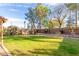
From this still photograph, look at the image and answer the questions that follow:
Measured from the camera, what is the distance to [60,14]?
1789 millimetres

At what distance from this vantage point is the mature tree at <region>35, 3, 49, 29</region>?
1769 millimetres

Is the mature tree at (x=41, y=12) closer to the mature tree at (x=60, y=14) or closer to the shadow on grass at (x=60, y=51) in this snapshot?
the mature tree at (x=60, y=14)

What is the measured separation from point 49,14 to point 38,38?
22cm

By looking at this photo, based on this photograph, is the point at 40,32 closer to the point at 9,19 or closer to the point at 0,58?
the point at 9,19

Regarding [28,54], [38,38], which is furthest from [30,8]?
[28,54]

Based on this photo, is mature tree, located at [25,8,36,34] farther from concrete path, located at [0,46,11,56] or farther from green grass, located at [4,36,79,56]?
concrete path, located at [0,46,11,56]

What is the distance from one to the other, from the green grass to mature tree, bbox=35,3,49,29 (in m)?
0.15

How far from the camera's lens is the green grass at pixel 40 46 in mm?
1753

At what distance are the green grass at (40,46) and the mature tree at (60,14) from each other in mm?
153

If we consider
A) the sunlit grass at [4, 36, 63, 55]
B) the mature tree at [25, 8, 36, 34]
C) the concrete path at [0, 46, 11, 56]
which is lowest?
the concrete path at [0, 46, 11, 56]

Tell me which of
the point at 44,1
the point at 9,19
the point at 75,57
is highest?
the point at 44,1

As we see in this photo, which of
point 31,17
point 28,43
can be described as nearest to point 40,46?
point 28,43

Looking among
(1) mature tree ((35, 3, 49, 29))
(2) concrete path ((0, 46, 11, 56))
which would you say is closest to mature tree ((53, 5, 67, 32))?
(1) mature tree ((35, 3, 49, 29))

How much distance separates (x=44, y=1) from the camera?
176 cm
